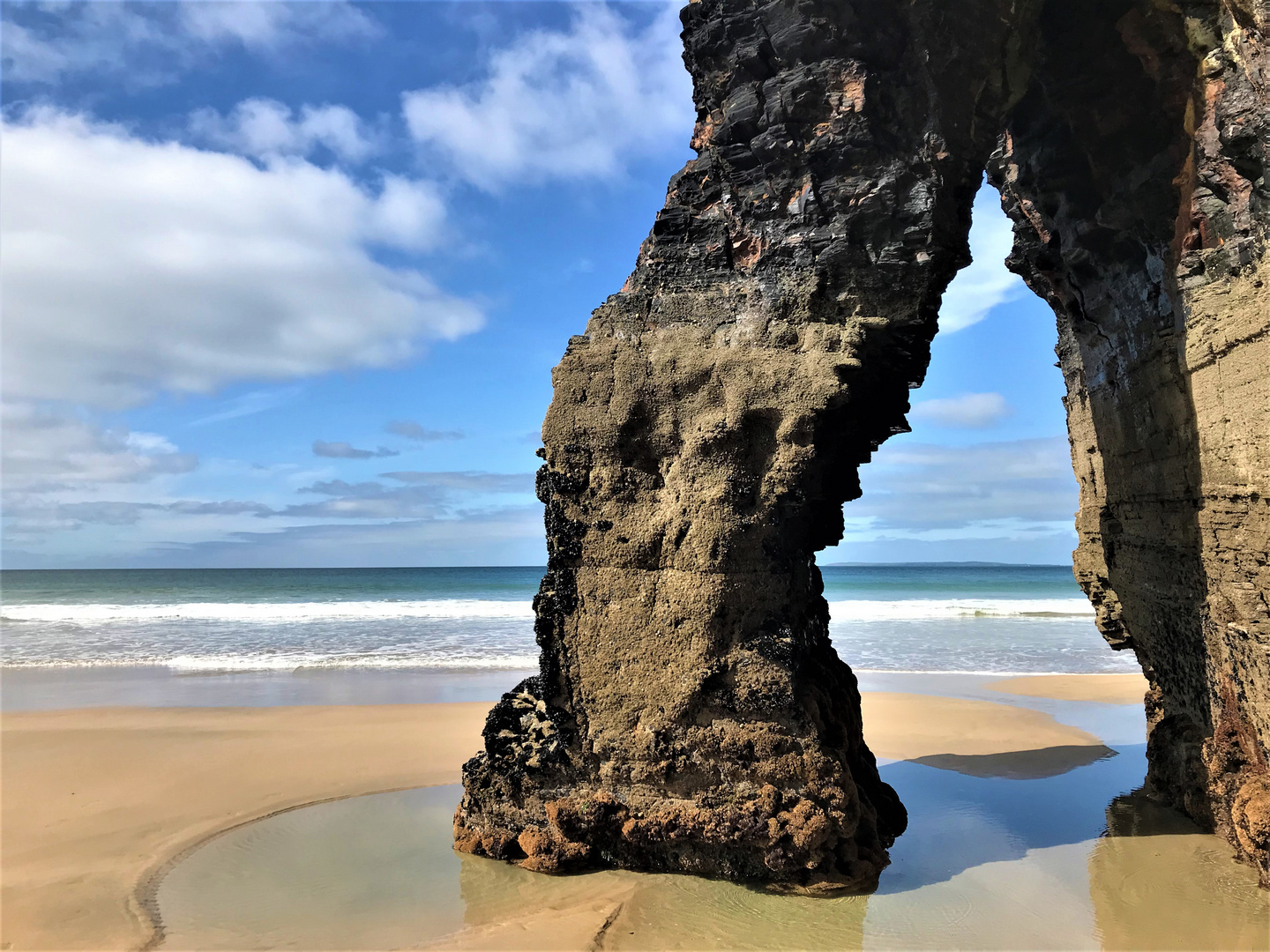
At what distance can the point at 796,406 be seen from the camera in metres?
4.58

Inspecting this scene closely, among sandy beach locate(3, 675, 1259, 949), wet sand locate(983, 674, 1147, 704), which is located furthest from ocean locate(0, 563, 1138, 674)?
sandy beach locate(3, 675, 1259, 949)

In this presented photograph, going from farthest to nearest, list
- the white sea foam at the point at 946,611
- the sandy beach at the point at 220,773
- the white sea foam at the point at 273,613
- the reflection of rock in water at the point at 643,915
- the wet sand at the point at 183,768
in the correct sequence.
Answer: the white sea foam at the point at 946,611, the white sea foam at the point at 273,613, the wet sand at the point at 183,768, the sandy beach at the point at 220,773, the reflection of rock in water at the point at 643,915

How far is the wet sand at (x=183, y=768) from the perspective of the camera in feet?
15.4

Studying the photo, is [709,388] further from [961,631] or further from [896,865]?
[961,631]

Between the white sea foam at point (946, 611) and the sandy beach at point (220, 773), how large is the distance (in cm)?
1119

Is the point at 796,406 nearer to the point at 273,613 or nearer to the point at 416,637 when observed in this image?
the point at 416,637

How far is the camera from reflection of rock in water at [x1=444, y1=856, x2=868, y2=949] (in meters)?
3.97

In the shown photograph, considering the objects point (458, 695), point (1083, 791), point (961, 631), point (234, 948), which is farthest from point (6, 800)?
point (961, 631)

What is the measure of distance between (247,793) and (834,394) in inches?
230

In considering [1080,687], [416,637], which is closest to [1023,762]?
[1080,687]

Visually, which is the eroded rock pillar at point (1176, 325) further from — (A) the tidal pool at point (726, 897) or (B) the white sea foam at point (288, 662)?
(B) the white sea foam at point (288, 662)

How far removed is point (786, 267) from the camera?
4816 mm

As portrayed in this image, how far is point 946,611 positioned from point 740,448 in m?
22.2

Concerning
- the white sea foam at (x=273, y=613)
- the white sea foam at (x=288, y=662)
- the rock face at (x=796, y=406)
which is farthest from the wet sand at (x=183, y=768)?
the white sea foam at (x=273, y=613)
